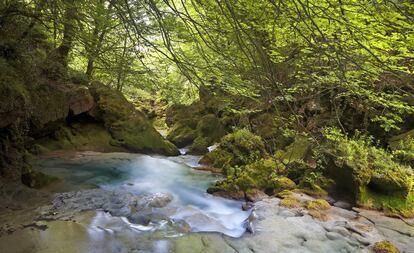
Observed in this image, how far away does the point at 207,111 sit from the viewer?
1648 centimetres

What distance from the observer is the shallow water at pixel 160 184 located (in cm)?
544

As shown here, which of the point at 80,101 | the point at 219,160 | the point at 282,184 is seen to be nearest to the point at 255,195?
the point at 282,184

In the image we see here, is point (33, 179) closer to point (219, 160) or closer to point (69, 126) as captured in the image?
point (69, 126)

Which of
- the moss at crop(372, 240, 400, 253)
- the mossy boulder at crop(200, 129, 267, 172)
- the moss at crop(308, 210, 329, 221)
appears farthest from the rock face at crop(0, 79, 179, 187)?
the moss at crop(372, 240, 400, 253)

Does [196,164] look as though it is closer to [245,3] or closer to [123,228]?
[123,228]

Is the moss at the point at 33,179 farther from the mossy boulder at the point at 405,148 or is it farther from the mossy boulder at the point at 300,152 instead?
the mossy boulder at the point at 405,148

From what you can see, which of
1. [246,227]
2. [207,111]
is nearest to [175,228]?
[246,227]

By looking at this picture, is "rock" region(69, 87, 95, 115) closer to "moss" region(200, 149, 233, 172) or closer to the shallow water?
the shallow water

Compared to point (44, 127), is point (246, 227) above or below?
below

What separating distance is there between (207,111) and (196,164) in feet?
19.5

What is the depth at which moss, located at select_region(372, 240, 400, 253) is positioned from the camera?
4590 millimetres

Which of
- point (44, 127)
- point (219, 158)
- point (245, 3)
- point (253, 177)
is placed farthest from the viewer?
point (219, 158)

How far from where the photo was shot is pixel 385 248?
4613mm

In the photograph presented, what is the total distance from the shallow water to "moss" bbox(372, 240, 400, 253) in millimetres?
2047
